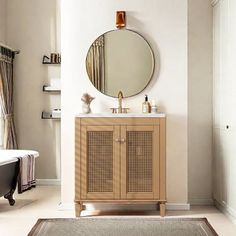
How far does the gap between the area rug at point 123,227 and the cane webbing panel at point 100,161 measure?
0.32 meters

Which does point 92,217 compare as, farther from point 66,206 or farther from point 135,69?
point 135,69

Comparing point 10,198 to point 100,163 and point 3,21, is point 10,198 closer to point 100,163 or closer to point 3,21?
point 100,163

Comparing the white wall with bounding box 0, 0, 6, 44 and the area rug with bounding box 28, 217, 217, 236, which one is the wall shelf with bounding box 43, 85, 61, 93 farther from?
the area rug with bounding box 28, 217, 217, 236

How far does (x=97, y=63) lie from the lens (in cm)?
471

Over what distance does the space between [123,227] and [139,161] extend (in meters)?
0.69

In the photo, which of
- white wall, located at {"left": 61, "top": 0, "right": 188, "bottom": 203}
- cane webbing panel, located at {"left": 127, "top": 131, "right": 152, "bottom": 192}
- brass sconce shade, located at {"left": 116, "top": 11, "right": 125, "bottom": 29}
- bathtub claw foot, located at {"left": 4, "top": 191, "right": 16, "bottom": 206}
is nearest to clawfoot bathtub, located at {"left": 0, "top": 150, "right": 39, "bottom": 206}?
bathtub claw foot, located at {"left": 4, "top": 191, "right": 16, "bottom": 206}

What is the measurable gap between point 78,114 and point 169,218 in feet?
4.33

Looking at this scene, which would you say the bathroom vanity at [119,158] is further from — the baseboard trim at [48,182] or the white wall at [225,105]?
the baseboard trim at [48,182]

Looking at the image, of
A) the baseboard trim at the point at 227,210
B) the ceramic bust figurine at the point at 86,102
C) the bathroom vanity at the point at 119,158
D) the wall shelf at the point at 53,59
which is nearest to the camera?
the baseboard trim at the point at 227,210

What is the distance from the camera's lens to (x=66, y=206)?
4.71 meters

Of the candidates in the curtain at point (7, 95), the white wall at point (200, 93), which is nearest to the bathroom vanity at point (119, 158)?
the white wall at point (200, 93)

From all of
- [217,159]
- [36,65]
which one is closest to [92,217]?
[217,159]

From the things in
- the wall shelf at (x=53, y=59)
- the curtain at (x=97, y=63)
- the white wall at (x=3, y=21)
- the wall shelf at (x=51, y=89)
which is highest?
the white wall at (x=3, y=21)

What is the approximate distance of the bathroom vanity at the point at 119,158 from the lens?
436 centimetres
